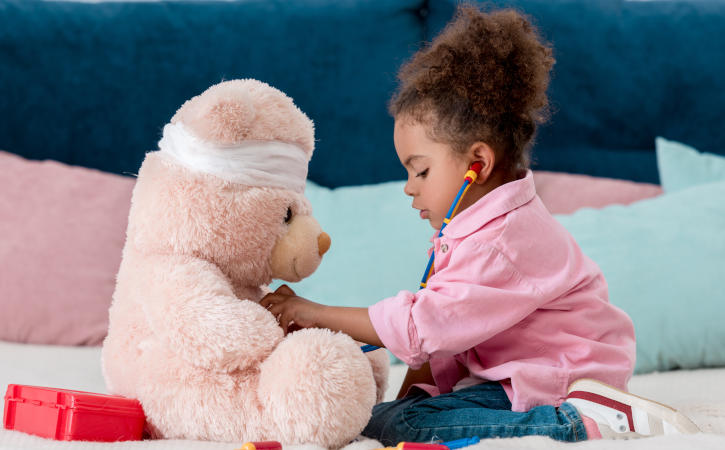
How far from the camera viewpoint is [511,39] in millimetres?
902

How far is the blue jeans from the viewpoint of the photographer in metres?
0.74

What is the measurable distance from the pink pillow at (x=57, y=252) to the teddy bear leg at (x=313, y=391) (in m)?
0.80

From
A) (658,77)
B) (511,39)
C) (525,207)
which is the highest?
(658,77)

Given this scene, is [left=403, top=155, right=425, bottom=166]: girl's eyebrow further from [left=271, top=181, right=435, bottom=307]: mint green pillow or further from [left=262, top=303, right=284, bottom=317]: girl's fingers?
[left=271, top=181, right=435, bottom=307]: mint green pillow

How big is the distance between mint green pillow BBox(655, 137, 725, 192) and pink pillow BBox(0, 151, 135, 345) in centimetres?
138

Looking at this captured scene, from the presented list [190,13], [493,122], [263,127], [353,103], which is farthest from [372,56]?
[263,127]

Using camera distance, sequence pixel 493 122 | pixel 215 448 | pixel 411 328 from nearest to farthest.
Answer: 1. pixel 215 448
2. pixel 411 328
3. pixel 493 122

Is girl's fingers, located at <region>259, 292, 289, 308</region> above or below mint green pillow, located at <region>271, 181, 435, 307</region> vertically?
below

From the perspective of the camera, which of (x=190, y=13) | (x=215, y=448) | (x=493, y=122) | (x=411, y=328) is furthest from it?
(x=190, y=13)

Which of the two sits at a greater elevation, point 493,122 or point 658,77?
point 658,77

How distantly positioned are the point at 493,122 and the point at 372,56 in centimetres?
100

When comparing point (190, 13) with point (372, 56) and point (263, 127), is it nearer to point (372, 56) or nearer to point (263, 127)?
point (372, 56)

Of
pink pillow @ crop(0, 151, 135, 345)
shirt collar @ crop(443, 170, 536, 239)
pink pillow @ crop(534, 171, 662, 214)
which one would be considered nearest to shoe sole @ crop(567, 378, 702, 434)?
shirt collar @ crop(443, 170, 536, 239)

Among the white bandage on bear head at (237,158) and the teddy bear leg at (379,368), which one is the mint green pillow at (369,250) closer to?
the teddy bear leg at (379,368)
